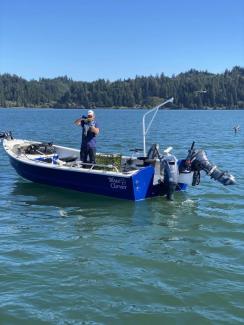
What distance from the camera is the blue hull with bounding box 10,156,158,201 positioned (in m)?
14.2

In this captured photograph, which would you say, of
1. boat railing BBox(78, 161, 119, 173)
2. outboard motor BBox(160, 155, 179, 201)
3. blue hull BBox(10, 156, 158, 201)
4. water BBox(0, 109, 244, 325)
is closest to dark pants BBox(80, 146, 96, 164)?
boat railing BBox(78, 161, 119, 173)

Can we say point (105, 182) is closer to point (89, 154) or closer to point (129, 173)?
point (129, 173)

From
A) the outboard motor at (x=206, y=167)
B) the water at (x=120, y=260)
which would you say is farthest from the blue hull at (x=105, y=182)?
the outboard motor at (x=206, y=167)

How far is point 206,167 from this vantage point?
46.6 ft

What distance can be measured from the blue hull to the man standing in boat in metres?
0.88

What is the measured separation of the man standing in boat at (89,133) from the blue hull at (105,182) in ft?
2.89

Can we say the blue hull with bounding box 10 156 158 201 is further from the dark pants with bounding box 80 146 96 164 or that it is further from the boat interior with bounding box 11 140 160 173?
the dark pants with bounding box 80 146 96 164

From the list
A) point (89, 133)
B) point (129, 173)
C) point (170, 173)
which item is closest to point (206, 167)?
point (170, 173)

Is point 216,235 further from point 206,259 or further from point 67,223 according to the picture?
point 67,223

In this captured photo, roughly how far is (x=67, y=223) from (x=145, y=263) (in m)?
3.31

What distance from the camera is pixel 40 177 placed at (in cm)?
1655

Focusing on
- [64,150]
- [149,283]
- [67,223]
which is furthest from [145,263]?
[64,150]

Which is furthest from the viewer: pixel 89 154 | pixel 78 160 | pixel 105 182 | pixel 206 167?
pixel 78 160

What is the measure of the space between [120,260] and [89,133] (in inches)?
253
